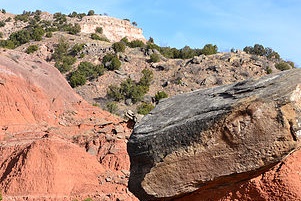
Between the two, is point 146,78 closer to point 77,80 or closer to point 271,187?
point 77,80

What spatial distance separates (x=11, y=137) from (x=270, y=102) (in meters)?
22.8

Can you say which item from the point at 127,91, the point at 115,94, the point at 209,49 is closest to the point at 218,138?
the point at 115,94

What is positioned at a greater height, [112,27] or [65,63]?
[112,27]

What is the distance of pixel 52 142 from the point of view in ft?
76.4

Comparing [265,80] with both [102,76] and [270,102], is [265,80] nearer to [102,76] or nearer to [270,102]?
[270,102]

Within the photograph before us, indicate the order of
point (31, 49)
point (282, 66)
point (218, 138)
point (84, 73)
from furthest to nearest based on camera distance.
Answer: point (31, 49) → point (282, 66) → point (84, 73) → point (218, 138)

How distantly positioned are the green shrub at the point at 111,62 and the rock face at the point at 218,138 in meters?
48.9

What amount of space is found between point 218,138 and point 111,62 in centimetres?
5004

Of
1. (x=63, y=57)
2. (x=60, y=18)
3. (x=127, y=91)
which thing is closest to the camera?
(x=127, y=91)

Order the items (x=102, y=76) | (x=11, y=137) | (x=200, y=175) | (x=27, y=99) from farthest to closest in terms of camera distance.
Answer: (x=102, y=76), (x=27, y=99), (x=11, y=137), (x=200, y=175)

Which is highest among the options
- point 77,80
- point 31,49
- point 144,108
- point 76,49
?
point 76,49

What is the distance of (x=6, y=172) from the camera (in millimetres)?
23172

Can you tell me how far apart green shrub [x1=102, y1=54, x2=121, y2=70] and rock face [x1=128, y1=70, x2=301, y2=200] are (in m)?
48.9

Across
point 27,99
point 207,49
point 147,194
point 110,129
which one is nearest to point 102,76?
point 207,49
